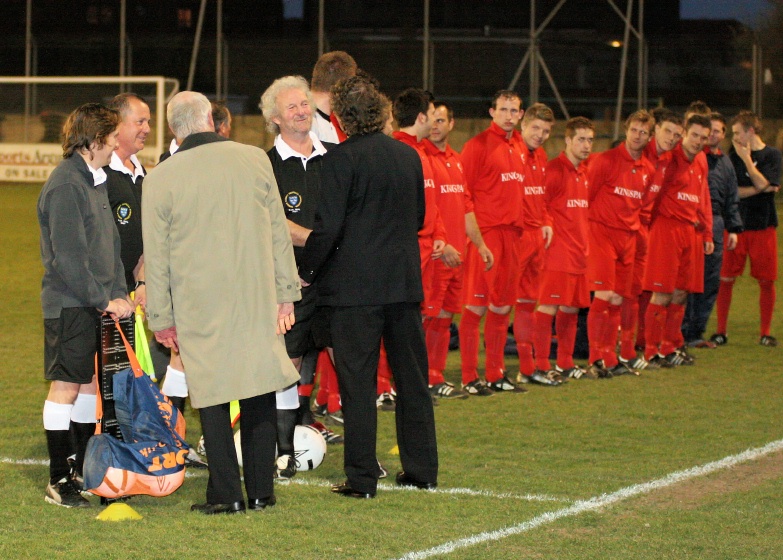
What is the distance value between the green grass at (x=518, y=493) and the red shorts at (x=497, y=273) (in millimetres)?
765

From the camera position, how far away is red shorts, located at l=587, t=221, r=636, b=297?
9.48 metres

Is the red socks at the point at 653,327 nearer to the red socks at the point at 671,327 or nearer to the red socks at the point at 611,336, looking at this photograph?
the red socks at the point at 671,327

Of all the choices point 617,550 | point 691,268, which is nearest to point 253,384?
point 617,550

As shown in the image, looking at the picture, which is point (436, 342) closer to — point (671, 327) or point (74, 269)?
point (671, 327)

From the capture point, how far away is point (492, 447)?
22.4 feet

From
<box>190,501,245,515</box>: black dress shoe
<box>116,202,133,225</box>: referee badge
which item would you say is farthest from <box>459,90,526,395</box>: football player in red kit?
<box>190,501,245,515</box>: black dress shoe

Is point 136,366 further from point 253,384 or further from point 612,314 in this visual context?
point 612,314

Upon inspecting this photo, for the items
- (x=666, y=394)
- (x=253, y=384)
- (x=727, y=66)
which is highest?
(x=727, y=66)

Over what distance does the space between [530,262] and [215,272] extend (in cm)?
438

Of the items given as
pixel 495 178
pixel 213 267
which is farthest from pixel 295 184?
pixel 495 178

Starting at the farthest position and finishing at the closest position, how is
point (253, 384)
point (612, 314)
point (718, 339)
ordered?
point (718, 339)
point (612, 314)
point (253, 384)

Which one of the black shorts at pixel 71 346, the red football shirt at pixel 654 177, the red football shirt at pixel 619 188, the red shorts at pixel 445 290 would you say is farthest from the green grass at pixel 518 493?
the red football shirt at pixel 654 177

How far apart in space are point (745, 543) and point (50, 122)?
23418 millimetres

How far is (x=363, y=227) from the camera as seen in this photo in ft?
17.9
